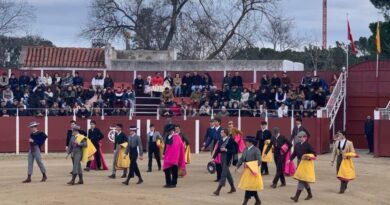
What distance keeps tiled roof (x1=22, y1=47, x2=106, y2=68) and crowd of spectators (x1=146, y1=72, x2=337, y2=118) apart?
56.1 ft

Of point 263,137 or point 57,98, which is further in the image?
point 57,98

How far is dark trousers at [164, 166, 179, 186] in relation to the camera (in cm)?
2338

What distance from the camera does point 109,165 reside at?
3139 cm

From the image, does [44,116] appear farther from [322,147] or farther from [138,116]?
[322,147]

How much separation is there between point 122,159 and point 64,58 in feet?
117

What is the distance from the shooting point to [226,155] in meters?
22.3

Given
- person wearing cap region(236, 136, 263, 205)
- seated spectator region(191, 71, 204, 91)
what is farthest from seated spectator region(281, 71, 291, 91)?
person wearing cap region(236, 136, 263, 205)

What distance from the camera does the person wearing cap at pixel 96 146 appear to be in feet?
92.7

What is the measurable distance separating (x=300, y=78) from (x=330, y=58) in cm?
2680

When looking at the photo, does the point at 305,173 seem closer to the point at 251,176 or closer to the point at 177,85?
the point at 251,176

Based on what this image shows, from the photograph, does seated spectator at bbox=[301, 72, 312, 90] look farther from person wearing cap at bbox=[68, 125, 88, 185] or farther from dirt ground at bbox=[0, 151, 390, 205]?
person wearing cap at bbox=[68, 125, 88, 185]

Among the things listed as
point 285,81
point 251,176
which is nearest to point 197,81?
point 285,81

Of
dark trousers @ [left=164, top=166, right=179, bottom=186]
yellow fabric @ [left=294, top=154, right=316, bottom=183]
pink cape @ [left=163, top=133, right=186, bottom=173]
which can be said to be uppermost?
pink cape @ [left=163, top=133, right=186, bottom=173]

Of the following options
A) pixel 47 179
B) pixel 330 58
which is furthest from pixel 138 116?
pixel 330 58
